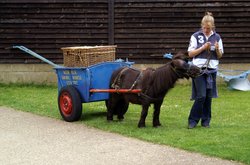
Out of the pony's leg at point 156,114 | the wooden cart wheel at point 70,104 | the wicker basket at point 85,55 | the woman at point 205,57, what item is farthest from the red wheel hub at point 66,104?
the woman at point 205,57

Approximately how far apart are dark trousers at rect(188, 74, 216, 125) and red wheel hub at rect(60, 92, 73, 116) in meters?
2.28

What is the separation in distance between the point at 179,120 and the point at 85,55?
211cm

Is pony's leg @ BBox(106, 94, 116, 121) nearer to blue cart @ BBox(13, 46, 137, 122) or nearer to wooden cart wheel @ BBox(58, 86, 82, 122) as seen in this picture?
blue cart @ BBox(13, 46, 137, 122)

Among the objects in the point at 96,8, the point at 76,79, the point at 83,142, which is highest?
the point at 96,8

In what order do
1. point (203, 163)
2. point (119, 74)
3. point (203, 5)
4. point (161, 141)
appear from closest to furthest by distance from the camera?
point (203, 163) → point (161, 141) → point (119, 74) → point (203, 5)

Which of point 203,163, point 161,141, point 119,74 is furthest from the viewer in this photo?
point 119,74

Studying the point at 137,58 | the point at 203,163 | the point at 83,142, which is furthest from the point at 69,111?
the point at 137,58

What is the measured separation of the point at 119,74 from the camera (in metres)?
9.38

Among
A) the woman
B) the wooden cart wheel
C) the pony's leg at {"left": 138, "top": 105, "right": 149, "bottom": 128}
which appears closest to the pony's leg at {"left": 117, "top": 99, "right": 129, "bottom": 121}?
the wooden cart wheel

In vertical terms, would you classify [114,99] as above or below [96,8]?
below

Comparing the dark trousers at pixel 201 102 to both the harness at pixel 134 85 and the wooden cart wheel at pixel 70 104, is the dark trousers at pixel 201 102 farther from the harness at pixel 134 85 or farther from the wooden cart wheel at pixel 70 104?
the wooden cart wheel at pixel 70 104

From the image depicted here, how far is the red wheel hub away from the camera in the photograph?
9.69m

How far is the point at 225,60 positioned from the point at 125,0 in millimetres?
3351

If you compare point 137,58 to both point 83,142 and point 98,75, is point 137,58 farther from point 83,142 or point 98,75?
point 83,142
